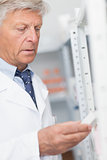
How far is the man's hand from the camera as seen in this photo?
678mm

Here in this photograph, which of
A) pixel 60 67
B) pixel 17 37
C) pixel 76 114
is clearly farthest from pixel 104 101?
pixel 60 67

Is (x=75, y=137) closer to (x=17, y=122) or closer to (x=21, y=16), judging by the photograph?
(x=17, y=122)

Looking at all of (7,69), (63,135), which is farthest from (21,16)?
(63,135)

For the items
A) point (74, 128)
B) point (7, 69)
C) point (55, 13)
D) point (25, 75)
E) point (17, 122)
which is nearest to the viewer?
point (74, 128)

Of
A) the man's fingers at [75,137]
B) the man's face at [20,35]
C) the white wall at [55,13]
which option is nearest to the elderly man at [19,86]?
the man's face at [20,35]

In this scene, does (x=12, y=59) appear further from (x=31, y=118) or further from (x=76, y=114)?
(x=76, y=114)

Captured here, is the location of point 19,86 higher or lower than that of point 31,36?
lower

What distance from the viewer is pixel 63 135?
27.5 inches

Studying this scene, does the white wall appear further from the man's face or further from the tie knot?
the man's face

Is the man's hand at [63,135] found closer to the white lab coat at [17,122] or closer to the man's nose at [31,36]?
the white lab coat at [17,122]

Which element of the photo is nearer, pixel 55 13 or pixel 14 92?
pixel 14 92

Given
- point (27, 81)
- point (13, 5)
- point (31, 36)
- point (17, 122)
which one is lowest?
point (17, 122)

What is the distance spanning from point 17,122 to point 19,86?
0.61 feet

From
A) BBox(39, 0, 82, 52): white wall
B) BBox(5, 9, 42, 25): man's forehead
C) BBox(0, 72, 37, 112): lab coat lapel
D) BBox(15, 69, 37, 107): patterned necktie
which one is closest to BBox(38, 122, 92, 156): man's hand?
BBox(0, 72, 37, 112): lab coat lapel
